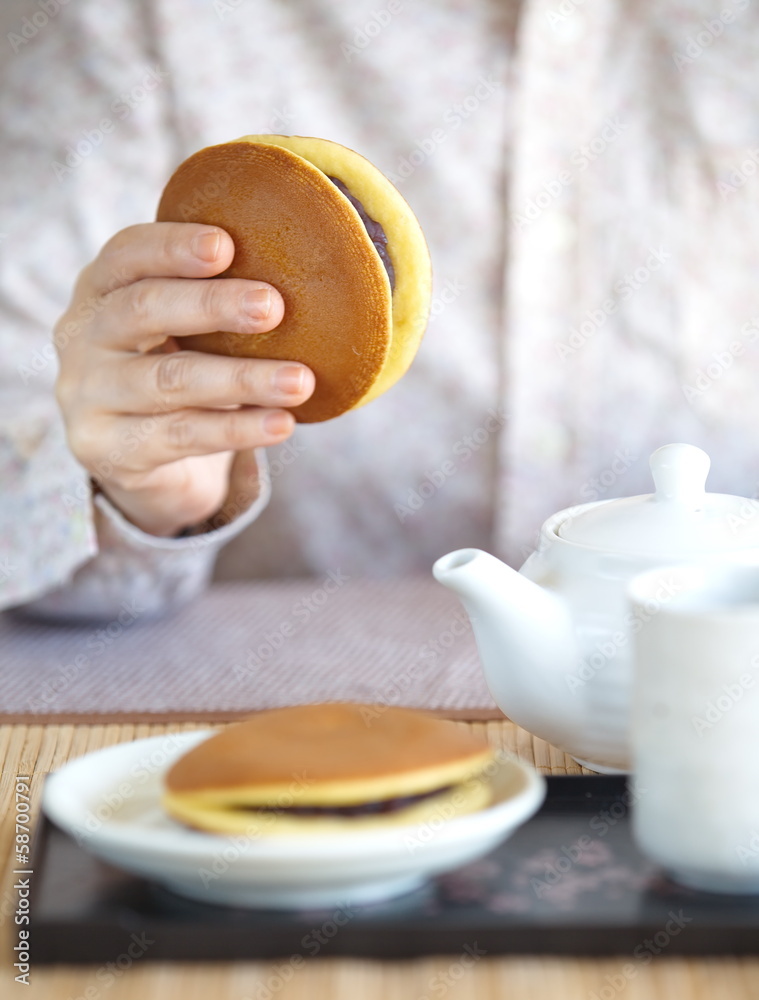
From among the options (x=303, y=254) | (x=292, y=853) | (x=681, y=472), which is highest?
(x=303, y=254)

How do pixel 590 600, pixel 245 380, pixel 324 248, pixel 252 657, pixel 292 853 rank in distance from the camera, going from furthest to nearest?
pixel 252 657
pixel 245 380
pixel 324 248
pixel 590 600
pixel 292 853

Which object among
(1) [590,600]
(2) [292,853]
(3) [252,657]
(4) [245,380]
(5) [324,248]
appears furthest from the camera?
(3) [252,657]

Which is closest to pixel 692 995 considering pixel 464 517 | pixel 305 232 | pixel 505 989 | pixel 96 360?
pixel 505 989

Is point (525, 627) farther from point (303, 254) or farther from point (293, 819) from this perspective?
point (303, 254)

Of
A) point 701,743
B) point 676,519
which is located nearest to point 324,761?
point 701,743

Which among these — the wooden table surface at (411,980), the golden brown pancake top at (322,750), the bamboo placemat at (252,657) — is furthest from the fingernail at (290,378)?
the wooden table surface at (411,980)

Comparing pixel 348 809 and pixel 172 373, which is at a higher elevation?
pixel 172 373

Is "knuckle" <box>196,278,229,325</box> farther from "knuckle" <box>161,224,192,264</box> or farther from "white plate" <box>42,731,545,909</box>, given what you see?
"white plate" <box>42,731,545,909</box>
